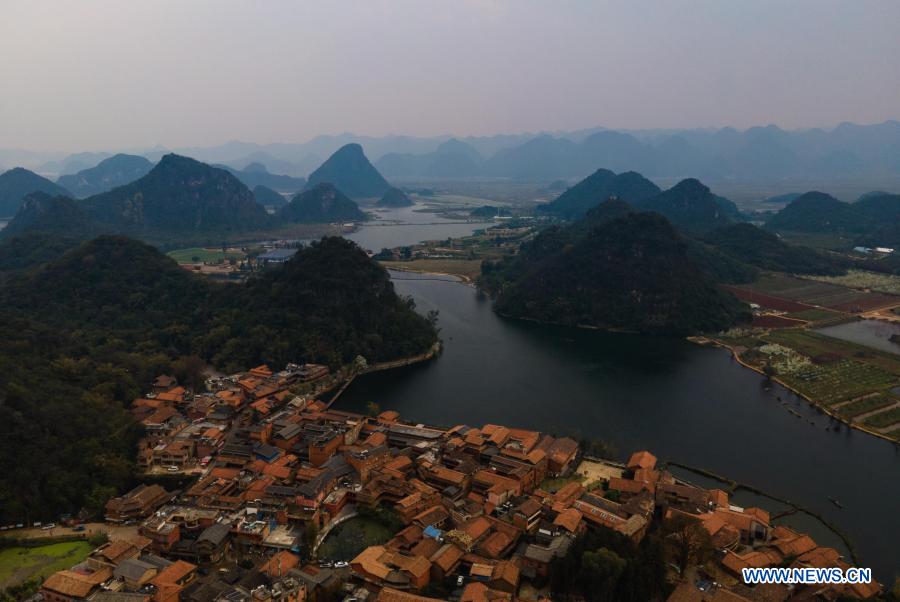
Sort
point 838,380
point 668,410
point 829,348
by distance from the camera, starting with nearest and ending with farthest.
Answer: point 668,410
point 838,380
point 829,348

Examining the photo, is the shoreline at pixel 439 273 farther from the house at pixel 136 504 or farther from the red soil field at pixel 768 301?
the house at pixel 136 504

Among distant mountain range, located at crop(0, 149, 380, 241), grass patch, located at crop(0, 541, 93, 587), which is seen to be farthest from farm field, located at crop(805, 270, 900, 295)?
distant mountain range, located at crop(0, 149, 380, 241)

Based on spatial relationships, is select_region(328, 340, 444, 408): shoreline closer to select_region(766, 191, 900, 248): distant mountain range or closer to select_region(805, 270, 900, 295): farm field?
select_region(805, 270, 900, 295): farm field

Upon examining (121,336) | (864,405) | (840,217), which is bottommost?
(864,405)

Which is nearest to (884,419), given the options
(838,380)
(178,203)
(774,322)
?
(838,380)

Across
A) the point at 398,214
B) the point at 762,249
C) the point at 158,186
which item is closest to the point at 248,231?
the point at 158,186

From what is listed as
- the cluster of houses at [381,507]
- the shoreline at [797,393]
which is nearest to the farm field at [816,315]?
the shoreline at [797,393]

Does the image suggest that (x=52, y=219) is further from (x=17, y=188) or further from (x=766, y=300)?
(x=766, y=300)

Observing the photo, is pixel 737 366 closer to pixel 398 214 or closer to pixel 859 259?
pixel 859 259
